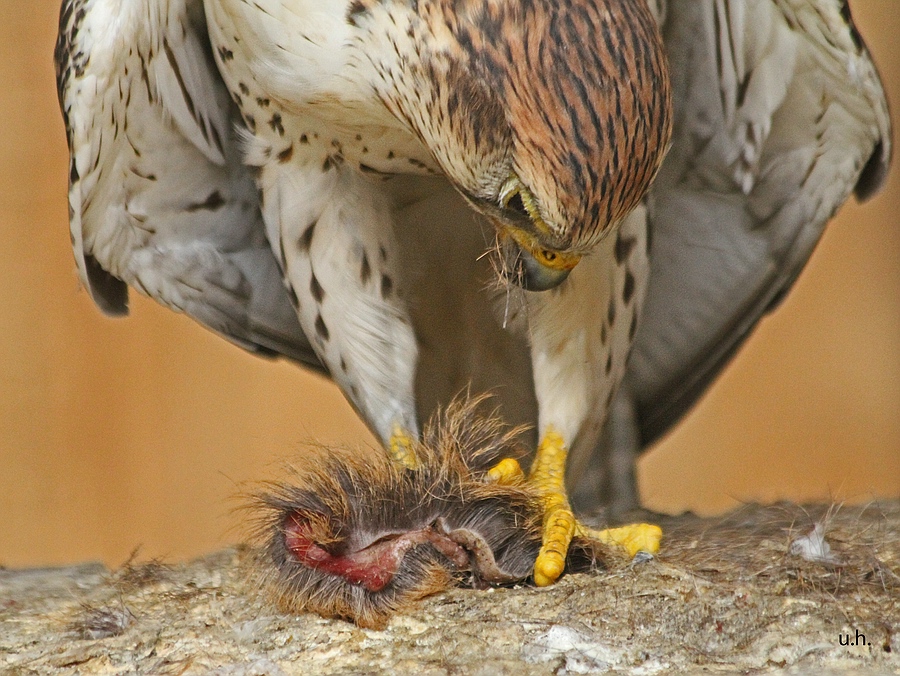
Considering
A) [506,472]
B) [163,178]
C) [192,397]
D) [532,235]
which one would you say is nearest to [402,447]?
[506,472]

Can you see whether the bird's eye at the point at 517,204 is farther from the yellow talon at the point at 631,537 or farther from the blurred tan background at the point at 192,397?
the blurred tan background at the point at 192,397

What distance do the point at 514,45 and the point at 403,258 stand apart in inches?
36.5

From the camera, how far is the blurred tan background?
4.77 m

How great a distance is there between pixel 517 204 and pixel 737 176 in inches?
51.0

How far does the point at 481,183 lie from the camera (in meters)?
1.90

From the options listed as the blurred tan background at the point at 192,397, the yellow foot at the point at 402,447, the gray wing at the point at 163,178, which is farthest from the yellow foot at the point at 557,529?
the blurred tan background at the point at 192,397

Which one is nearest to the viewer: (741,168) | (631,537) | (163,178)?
Answer: (631,537)

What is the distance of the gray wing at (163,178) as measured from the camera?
2.49m

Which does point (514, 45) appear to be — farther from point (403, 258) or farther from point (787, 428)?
point (787, 428)

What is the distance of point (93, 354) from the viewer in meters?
4.81

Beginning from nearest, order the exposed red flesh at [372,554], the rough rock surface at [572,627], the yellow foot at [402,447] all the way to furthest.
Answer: the rough rock surface at [572,627] < the exposed red flesh at [372,554] < the yellow foot at [402,447]

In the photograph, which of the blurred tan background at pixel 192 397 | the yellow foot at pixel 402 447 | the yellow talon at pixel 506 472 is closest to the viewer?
the yellow talon at pixel 506 472

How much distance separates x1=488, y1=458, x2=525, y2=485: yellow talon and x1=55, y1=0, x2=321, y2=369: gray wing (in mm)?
1034

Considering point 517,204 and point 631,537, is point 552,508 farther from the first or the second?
point 517,204
